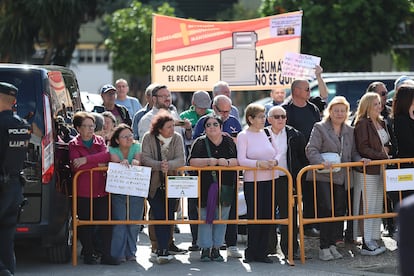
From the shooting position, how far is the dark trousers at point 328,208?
9305mm

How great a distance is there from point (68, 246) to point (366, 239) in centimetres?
A: 319

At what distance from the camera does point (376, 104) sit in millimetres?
9453

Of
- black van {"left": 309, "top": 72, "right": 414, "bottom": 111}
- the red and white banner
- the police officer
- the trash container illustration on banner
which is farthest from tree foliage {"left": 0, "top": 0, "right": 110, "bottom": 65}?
the police officer

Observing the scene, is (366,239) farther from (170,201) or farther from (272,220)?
(170,201)

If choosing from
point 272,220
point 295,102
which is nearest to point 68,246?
point 272,220

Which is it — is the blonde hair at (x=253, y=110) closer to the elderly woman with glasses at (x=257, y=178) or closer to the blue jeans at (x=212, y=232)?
the elderly woman with glasses at (x=257, y=178)

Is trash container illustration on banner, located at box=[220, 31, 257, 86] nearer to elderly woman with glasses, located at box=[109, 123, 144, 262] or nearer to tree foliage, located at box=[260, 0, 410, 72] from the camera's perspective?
elderly woman with glasses, located at box=[109, 123, 144, 262]

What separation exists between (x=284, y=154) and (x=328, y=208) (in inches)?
29.7

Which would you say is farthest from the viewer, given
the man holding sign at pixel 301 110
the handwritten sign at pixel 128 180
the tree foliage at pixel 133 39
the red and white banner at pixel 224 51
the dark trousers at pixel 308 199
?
the tree foliage at pixel 133 39

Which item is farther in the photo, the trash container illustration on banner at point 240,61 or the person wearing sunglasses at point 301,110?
the trash container illustration on banner at point 240,61

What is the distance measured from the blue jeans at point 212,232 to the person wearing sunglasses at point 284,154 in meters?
0.54

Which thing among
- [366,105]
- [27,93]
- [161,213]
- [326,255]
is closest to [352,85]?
[366,105]

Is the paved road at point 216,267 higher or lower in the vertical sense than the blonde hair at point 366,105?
lower

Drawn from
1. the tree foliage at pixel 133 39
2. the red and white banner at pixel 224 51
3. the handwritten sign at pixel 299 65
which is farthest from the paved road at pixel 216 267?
the tree foliage at pixel 133 39
